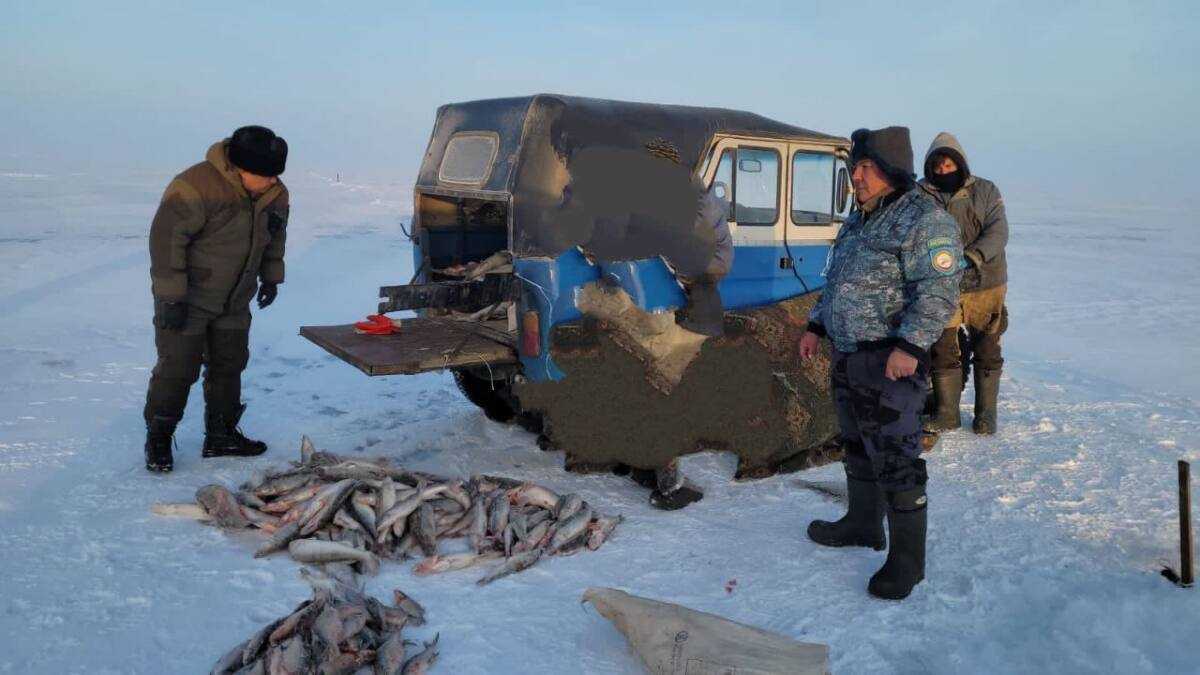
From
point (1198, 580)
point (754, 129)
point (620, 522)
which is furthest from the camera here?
point (754, 129)

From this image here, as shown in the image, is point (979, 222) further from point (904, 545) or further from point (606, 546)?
point (606, 546)

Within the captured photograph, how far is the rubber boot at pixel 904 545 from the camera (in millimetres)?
3936

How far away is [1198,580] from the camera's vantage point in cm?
401

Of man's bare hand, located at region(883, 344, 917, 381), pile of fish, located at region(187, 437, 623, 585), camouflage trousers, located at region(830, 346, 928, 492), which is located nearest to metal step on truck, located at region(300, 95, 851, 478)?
pile of fish, located at region(187, 437, 623, 585)

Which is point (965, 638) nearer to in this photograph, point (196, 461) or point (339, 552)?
point (339, 552)

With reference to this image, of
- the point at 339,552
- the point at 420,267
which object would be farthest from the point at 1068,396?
the point at 339,552

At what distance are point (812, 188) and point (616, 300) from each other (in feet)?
7.44

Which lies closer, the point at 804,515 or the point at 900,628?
the point at 900,628

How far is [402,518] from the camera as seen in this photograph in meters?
4.56

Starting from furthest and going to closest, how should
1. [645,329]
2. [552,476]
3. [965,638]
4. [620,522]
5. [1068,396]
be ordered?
1. [1068,396]
2. [552,476]
3. [645,329]
4. [620,522]
5. [965,638]

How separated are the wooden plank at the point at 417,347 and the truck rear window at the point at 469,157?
3.29ft

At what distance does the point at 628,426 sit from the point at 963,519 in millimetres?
1989

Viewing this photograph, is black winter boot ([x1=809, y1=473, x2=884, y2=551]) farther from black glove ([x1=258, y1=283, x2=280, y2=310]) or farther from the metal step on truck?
black glove ([x1=258, y1=283, x2=280, y2=310])

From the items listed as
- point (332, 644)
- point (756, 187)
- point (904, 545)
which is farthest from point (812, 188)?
point (332, 644)
